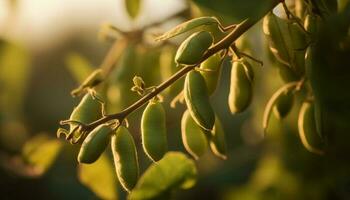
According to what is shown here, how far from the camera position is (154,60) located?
3.69 feet

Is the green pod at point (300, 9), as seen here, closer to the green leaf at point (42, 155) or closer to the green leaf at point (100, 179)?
the green leaf at point (100, 179)

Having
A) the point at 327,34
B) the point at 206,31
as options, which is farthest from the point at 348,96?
the point at 206,31

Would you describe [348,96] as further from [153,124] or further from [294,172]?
[294,172]

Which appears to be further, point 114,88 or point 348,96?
point 114,88

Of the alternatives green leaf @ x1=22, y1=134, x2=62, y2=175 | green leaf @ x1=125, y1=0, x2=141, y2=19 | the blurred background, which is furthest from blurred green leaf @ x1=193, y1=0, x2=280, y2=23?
green leaf @ x1=22, y1=134, x2=62, y2=175

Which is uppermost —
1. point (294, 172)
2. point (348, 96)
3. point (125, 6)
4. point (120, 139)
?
point (125, 6)

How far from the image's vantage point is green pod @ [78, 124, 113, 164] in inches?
27.5

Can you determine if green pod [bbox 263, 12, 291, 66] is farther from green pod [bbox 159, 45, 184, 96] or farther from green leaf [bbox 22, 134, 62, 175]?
green leaf [bbox 22, 134, 62, 175]

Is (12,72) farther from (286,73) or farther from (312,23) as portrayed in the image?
(312,23)

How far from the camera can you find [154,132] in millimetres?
734

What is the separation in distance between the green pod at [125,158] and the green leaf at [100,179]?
15.6 inches

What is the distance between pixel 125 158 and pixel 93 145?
0.04 metres

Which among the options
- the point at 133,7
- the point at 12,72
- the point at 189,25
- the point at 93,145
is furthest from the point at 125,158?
the point at 12,72

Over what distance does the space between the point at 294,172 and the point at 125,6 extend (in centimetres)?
47
